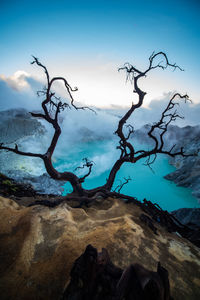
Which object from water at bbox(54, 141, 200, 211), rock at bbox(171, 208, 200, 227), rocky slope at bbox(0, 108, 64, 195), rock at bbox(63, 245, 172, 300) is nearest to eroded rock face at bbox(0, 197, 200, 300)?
rock at bbox(63, 245, 172, 300)

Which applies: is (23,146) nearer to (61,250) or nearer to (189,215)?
(61,250)

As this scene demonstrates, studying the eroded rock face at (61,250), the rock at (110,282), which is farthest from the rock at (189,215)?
the rock at (110,282)

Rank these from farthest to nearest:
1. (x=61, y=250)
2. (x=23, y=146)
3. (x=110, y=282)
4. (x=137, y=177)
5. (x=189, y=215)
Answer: (x=23, y=146), (x=137, y=177), (x=189, y=215), (x=61, y=250), (x=110, y=282)

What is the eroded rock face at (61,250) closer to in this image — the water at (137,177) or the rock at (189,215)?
the rock at (189,215)

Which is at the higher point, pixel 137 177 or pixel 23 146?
pixel 23 146

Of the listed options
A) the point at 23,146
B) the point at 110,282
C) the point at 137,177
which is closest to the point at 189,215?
the point at 110,282

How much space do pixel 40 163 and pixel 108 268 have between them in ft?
65.5

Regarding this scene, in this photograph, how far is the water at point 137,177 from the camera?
13523mm

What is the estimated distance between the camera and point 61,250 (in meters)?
2.28

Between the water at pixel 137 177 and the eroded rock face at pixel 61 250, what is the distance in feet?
18.6

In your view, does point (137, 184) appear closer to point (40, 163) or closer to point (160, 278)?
point (40, 163)

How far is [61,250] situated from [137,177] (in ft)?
66.8

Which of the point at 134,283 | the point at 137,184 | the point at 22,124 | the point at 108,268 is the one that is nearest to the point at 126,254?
the point at 108,268

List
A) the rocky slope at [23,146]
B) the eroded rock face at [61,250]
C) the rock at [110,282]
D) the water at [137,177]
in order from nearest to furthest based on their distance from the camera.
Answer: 1. the rock at [110,282]
2. the eroded rock face at [61,250]
3. the water at [137,177]
4. the rocky slope at [23,146]
